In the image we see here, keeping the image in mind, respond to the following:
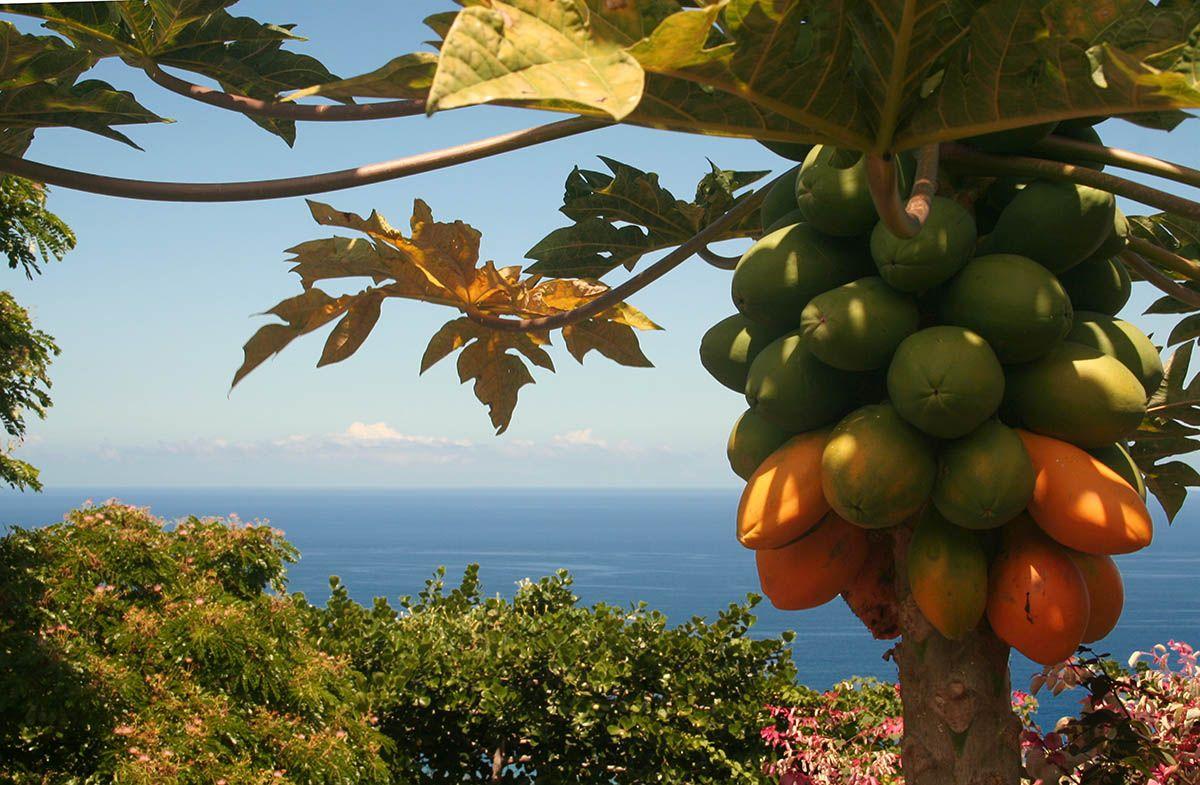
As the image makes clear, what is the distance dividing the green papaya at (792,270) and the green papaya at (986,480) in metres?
0.31

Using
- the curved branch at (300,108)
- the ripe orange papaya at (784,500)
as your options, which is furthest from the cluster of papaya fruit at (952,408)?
the curved branch at (300,108)

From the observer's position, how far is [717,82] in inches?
42.0

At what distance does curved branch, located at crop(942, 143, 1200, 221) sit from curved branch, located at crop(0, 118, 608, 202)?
0.56 m

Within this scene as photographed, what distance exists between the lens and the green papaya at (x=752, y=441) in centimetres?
152

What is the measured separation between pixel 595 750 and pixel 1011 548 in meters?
5.82

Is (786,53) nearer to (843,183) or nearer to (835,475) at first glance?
(843,183)

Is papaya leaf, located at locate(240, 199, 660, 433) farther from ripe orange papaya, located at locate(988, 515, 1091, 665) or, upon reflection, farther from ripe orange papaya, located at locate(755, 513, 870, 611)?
ripe orange papaya, located at locate(988, 515, 1091, 665)

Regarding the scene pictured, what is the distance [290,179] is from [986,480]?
1.09 metres

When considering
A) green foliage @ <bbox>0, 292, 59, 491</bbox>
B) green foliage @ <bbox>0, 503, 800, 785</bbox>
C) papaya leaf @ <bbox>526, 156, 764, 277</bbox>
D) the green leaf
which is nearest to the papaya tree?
the green leaf

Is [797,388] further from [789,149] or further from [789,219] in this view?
[789,149]

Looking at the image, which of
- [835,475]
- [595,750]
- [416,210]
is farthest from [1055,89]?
[595,750]

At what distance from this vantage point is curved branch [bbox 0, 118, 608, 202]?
1.50 meters

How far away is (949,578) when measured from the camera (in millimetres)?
1292

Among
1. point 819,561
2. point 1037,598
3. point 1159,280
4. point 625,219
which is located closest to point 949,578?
point 1037,598
